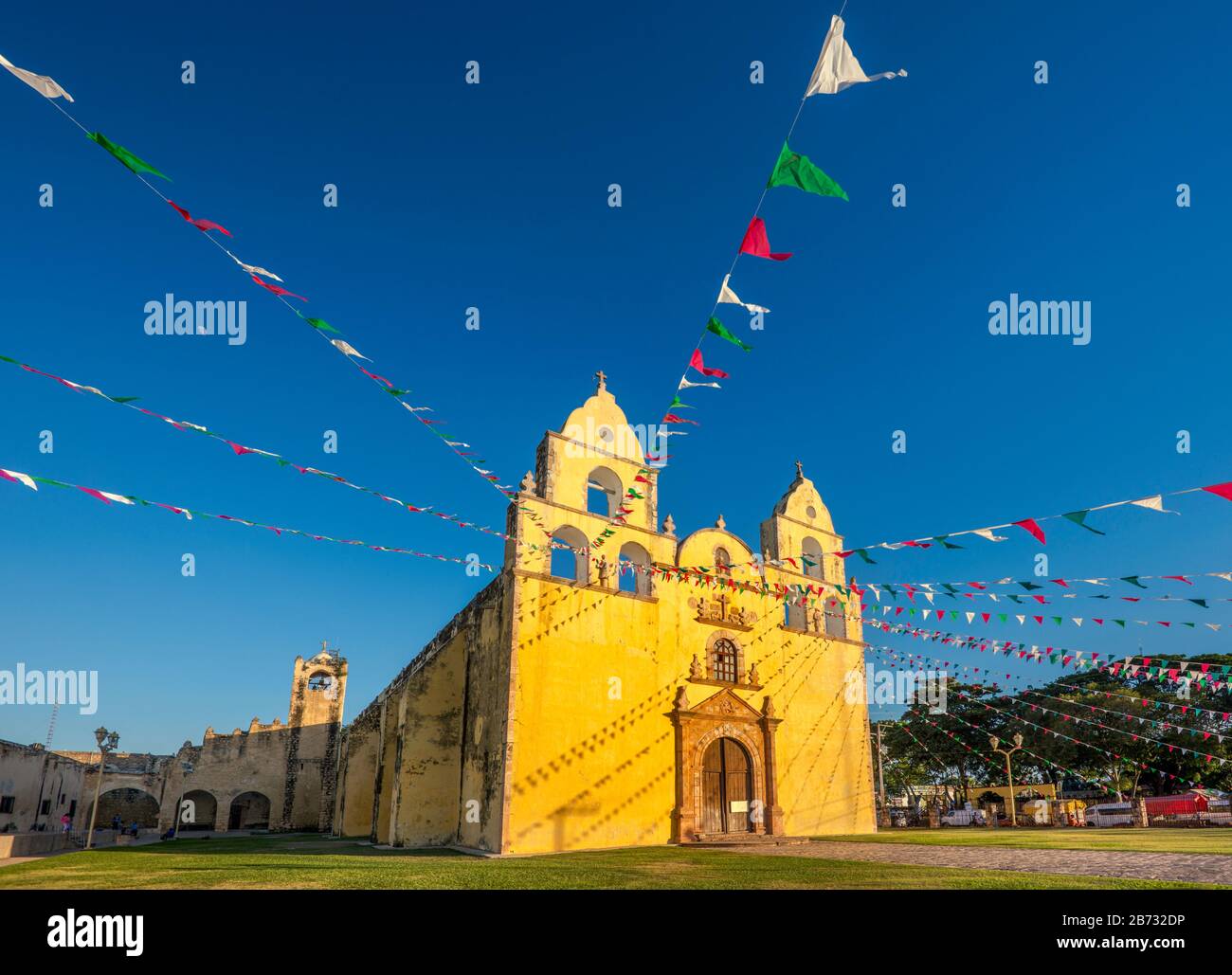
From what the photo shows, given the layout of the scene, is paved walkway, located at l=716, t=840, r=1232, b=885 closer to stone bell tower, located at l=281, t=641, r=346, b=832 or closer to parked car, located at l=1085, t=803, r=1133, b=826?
parked car, located at l=1085, t=803, r=1133, b=826

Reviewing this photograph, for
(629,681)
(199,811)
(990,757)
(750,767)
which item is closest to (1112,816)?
(990,757)

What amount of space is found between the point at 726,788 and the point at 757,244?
15177mm

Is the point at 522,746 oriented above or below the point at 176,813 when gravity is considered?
above

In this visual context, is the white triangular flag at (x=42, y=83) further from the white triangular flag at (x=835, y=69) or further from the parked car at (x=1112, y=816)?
the parked car at (x=1112, y=816)

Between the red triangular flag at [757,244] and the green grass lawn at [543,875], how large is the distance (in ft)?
22.8

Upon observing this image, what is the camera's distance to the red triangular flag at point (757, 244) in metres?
7.98

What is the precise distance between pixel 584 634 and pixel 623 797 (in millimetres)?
3814

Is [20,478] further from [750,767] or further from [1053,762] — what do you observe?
[1053,762]

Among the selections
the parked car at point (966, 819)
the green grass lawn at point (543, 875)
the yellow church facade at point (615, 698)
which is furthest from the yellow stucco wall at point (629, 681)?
the parked car at point (966, 819)

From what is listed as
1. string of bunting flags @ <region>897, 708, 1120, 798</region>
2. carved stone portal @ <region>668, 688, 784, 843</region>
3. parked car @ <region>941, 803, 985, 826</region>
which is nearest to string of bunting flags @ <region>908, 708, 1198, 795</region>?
string of bunting flags @ <region>897, 708, 1120, 798</region>
